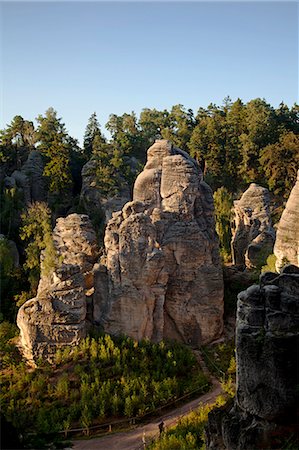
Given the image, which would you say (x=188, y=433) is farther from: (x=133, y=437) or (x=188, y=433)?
(x=133, y=437)

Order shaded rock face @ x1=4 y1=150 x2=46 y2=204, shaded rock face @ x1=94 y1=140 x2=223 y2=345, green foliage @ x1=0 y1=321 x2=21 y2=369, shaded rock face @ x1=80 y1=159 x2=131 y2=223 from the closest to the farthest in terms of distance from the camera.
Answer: green foliage @ x1=0 y1=321 x2=21 y2=369, shaded rock face @ x1=94 y1=140 x2=223 y2=345, shaded rock face @ x1=80 y1=159 x2=131 y2=223, shaded rock face @ x1=4 y1=150 x2=46 y2=204

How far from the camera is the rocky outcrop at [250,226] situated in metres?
23.1

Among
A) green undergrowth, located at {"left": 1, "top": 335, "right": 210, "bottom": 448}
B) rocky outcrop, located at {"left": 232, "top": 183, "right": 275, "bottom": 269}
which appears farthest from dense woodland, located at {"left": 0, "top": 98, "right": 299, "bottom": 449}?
rocky outcrop, located at {"left": 232, "top": 183, "right": 275, "bottom": 269}

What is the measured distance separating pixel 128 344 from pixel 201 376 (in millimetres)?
2840

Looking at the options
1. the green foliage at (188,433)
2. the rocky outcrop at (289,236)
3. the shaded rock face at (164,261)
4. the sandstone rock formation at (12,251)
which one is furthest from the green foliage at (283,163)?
the green foliage at (188,433)

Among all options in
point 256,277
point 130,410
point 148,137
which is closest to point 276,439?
point 130,410

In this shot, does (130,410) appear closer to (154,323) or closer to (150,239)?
(154,323)

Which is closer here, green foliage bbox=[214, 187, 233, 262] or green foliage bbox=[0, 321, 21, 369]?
green foliage bbox=[0, 321, 21, 369]

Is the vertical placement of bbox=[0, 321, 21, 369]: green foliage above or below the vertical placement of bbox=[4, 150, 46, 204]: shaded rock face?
below

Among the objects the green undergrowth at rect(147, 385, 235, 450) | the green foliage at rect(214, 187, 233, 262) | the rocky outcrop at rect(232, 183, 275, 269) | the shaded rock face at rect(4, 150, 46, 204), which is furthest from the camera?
the shaded rock face at rect(4, 150, 46, 204)

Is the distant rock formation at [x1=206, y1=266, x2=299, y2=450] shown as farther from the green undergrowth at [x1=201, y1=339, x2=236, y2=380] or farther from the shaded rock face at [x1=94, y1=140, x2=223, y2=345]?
the shaded rock face at [x1=94, y1=140, x2=223, y2=345]

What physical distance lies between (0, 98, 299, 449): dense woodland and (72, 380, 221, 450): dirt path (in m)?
0.55

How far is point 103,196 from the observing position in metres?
27.4

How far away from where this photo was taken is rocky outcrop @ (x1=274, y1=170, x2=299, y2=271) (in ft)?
49.4
